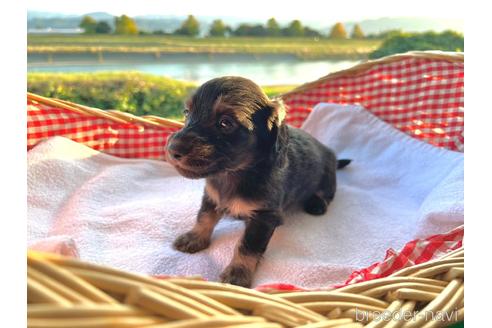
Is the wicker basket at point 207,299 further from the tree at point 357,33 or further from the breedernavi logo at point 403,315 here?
the tree at point 357,33

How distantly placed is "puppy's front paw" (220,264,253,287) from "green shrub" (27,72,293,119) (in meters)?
1.63

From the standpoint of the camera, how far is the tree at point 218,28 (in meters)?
3.36

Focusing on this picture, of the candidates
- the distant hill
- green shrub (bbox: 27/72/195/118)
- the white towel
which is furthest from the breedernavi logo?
the distant hill

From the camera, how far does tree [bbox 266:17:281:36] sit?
3410 millimetres

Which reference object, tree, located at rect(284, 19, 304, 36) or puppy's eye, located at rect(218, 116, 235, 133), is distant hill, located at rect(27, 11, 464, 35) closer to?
tree, located at rect(284, 19, 304, 36)

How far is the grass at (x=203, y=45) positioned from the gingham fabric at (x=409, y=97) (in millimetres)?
652

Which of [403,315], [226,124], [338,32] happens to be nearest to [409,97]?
[338,32]

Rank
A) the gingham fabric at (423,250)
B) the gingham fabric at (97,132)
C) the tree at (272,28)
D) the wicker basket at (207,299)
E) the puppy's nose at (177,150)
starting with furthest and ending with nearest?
1. the tree at (272,28)
2. the gingham fabric at (97,132)
3. the gingham fabric at (423,250)
4. the puppy's nose at (177,150)
5. the wicker basket at (207,299)

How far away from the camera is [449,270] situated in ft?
4.52

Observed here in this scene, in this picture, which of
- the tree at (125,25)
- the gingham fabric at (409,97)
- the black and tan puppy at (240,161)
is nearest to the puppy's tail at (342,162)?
the gingham fabric at (409,97)

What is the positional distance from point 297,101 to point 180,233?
4.65 feet

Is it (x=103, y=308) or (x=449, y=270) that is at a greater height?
(x=103, y=308)
